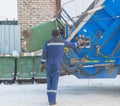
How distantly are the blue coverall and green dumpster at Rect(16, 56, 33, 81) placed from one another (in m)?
3.65

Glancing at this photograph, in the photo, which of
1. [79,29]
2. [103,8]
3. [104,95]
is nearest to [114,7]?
[103,8]

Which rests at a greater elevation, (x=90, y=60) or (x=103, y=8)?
(x=103, y=8)

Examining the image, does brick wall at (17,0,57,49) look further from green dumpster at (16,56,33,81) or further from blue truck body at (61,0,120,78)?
blue truck body at (61,0,120,78)

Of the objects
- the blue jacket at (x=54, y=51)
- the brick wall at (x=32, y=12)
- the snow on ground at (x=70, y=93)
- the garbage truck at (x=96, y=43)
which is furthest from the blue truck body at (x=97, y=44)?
the brick wall at (x=32, y=12)

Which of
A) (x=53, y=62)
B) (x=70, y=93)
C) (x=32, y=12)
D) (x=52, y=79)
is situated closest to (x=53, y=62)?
(x=53, y=62)

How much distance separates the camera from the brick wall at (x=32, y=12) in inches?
600

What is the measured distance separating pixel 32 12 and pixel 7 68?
229 cm

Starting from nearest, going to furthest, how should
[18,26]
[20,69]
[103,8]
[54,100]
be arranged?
[54,100]
[103,8]
[20,69]
[18,26]

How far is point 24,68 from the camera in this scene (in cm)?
1386

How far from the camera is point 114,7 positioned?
11.3 meters

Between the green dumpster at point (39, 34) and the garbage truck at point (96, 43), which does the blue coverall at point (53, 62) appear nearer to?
the garbage truck at point (96, 43)

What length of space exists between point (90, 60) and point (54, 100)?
1.66 meters

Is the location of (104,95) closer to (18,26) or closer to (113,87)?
(113,87)

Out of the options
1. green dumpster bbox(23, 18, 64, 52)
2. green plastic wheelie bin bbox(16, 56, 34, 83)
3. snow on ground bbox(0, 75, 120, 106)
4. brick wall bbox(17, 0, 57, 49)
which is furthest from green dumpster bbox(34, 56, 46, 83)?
green dumpster bbox(23, 18, 64, 52)
